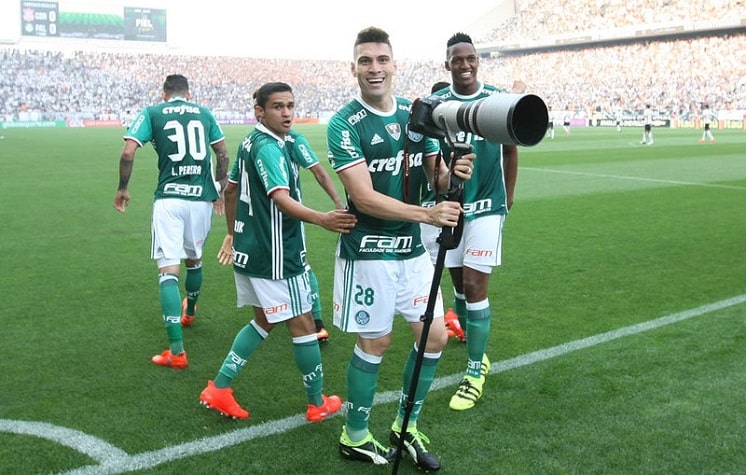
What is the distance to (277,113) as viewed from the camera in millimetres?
3865

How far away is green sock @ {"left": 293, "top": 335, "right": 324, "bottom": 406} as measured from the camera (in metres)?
3.98

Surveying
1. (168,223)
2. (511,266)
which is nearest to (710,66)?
(511,266)

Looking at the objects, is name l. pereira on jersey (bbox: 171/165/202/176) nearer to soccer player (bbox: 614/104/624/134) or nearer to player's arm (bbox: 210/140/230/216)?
player's arm (bbox: 210/140/230/216)

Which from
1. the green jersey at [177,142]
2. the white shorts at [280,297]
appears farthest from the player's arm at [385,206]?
the green jersey at [177,142]

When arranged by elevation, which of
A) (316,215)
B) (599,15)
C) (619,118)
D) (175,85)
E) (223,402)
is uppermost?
(599,15)

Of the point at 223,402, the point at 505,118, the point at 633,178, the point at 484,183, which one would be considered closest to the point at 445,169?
the point at 505,118

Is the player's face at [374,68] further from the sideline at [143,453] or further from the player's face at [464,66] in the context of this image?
the sideline at [143,453]

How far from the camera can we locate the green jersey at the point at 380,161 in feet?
10.5

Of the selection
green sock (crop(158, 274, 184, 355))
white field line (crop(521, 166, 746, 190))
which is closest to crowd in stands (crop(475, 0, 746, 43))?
white field line (crop(521, 166, 746, 190))

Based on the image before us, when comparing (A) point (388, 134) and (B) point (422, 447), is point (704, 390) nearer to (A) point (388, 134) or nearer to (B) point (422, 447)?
(B) point (422, 447)

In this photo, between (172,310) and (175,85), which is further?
(175,85)

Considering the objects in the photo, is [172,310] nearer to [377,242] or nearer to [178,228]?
[178,228]

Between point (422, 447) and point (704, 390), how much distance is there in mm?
1911

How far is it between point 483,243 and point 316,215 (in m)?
1.66
